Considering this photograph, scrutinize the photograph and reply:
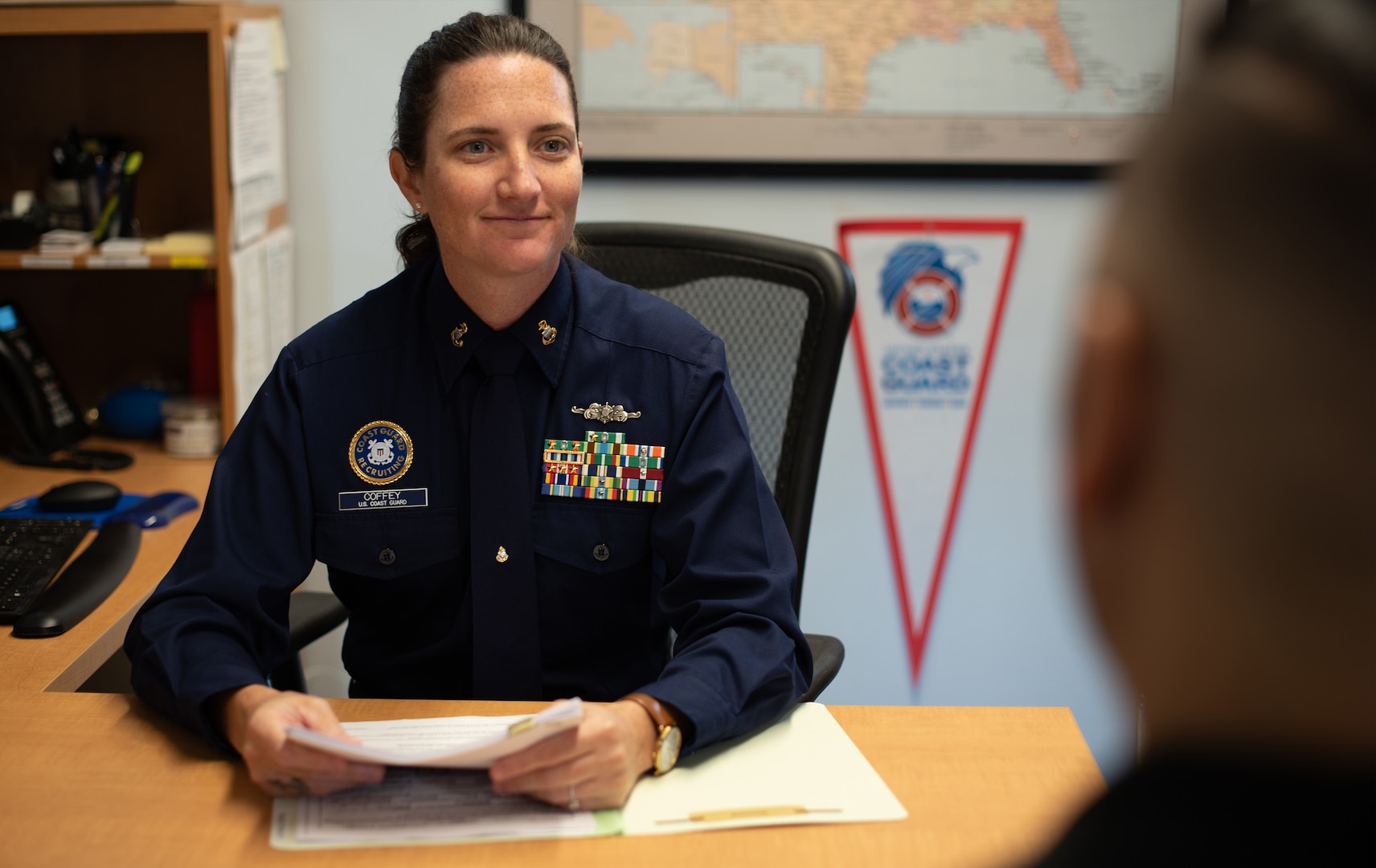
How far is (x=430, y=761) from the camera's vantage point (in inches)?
38.2

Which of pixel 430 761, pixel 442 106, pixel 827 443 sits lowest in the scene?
pixel 827 443

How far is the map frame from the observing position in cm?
231

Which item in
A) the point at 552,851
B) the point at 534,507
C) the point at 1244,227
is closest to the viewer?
the point at 1244,227

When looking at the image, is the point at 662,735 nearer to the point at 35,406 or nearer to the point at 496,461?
the point at 496,461

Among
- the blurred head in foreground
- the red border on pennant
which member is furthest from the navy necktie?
the red border on pennant

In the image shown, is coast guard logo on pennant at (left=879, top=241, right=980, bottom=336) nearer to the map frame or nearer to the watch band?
the map frame

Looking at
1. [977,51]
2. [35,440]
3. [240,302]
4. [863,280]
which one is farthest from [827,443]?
[35,440]

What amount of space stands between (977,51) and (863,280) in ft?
1.57

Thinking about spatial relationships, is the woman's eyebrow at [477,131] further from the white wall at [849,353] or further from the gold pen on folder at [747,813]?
the white wall at [849,353]

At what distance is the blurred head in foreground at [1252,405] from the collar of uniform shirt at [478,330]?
1.06m

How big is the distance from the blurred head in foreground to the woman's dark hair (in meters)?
1.12

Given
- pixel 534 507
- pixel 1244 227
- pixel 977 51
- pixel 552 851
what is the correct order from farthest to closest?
pixel 977 51
pixel 534 507
pixel 552 851
pixel 1244 227

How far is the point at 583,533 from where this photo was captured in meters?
1.38

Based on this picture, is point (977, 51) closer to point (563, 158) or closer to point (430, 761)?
point (563, 158)
